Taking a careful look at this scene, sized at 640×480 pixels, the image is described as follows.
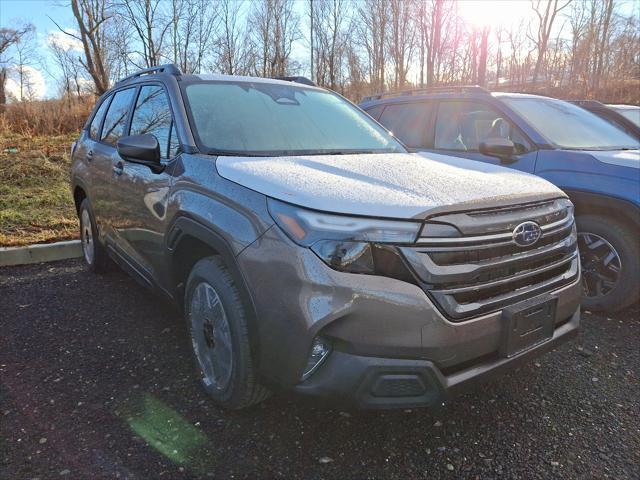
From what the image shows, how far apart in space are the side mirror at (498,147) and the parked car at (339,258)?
126 centimetres

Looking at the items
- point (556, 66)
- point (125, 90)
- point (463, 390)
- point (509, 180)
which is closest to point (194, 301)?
point (463, 390)

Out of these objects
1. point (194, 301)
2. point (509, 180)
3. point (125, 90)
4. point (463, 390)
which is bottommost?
point (463, 390)

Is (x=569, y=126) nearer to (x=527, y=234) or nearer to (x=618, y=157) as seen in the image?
(x=618, y=157)

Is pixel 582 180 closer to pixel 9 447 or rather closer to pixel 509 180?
pixel 509 180

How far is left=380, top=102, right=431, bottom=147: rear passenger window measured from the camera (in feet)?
16.8

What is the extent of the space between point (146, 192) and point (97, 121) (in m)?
1.99

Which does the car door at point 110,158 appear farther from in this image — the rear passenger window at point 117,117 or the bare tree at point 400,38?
the bare tree at point 400,38

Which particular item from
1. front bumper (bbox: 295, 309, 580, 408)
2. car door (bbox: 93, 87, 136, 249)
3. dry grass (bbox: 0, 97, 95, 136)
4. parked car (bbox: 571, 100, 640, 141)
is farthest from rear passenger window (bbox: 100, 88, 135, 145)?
dry grass (bbox: 0, 97, 95, 136)

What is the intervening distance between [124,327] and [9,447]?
4.40ft

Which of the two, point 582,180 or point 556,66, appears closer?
point 582,180

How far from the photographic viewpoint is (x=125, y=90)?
394 centimetres

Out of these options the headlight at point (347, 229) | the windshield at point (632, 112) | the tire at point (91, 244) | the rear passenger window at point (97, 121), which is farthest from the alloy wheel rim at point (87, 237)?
the windshield at point (632, 112)

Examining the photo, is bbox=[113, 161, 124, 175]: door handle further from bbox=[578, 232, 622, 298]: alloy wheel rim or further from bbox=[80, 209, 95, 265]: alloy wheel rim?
bbox=[578, 232, 622, 298]: alloy wheel rim

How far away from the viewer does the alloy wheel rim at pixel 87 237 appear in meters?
4.52
